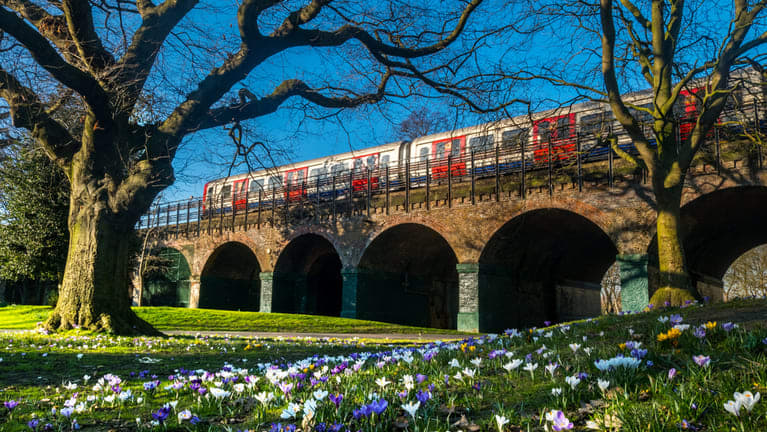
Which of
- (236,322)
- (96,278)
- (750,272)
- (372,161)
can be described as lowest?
(236,322)

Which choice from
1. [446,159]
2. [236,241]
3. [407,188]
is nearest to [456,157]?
[446,159]

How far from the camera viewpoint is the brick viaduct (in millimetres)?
17750

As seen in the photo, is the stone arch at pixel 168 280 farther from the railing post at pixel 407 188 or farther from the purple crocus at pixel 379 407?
the purple crocus at pixel 379 407

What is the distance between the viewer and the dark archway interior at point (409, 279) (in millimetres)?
24422

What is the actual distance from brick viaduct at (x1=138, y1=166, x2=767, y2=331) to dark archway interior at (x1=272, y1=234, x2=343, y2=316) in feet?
0.26

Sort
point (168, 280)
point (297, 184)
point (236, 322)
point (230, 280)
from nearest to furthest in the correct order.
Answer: point (236, 322) < point (297, 184) < point (230, 280) < point (168, 280)

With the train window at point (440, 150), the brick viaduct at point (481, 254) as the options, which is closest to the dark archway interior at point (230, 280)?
the brick viaduct at point (481, 254)

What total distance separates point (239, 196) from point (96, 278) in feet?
74.1

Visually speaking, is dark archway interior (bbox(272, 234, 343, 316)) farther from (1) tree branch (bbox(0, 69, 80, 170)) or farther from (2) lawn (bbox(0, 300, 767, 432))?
(2) lawn (bbox(0, 300, 767, 432))

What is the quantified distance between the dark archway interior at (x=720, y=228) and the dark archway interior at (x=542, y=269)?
3.32 meters

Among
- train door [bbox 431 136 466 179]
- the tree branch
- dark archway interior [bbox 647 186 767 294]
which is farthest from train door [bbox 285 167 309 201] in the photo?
dark archway interior [bbox 647 186 767 294]

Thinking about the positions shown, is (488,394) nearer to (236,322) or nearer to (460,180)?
(236,322)

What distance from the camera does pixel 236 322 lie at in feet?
62.4

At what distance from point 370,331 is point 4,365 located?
14612mm
